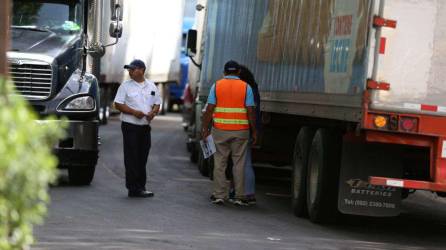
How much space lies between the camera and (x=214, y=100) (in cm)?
1406

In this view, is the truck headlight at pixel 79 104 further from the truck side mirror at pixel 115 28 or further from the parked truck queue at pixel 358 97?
the parked truck queue at pixel 358 97

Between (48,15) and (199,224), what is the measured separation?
548 centimetres

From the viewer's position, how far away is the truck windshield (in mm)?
16094

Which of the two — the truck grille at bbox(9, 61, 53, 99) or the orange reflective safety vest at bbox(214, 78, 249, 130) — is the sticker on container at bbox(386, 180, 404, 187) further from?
the truck grille at bbox(9, 61, 53, 99)

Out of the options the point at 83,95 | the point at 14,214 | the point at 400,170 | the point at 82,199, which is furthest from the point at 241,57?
the point at 14,214

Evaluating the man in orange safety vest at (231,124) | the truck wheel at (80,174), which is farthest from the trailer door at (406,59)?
the truck wheel at (80,174)

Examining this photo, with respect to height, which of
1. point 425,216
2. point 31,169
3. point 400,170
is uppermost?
point 31,169

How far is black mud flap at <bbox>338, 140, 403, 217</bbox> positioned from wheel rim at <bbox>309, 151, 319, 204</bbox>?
592mm

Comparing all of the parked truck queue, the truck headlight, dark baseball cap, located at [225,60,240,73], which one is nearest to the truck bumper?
the truck headlight

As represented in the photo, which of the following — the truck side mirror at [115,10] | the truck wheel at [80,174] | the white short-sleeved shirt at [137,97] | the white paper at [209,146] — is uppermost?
the truck side mirror at [115,10]

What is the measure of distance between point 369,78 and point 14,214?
20.1 ft

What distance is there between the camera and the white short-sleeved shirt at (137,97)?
14445 millimetres

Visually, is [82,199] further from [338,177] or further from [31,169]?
[31,169]

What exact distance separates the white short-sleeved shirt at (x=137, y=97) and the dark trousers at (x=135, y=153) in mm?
86
